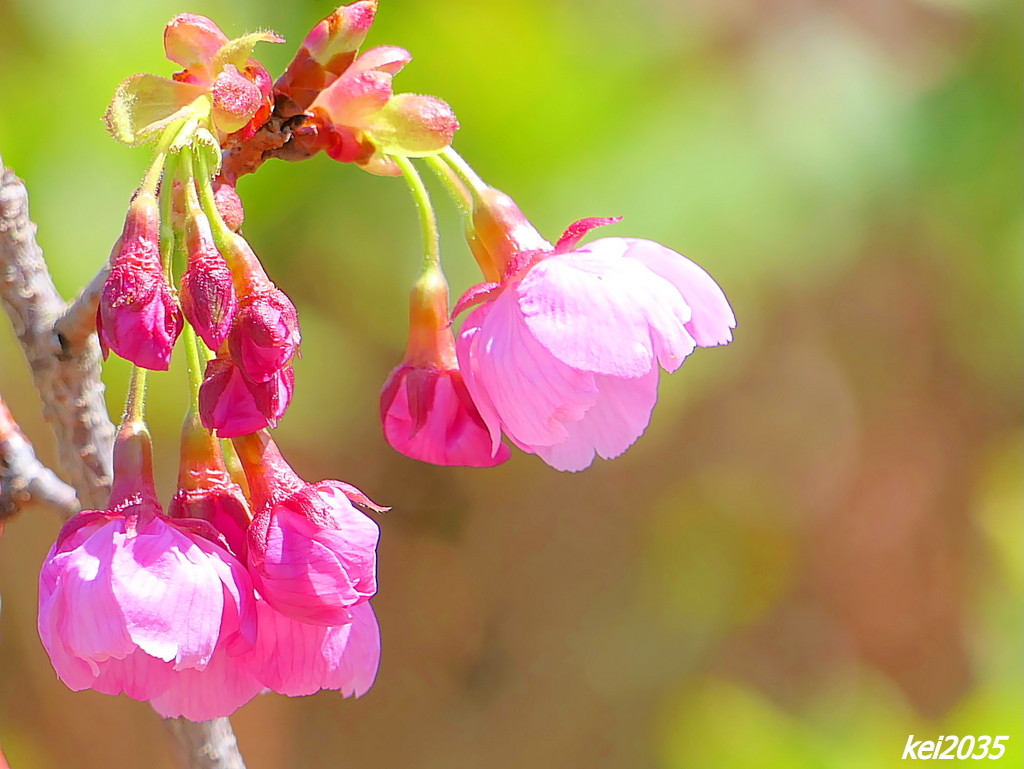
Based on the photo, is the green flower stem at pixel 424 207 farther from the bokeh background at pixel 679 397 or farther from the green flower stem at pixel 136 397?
the bokeh background at pixel 679 397

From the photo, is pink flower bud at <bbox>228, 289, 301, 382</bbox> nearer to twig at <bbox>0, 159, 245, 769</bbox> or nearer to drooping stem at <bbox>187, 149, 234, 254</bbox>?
drooping stem at <bbox>187, 149, 234, 254</bbox>

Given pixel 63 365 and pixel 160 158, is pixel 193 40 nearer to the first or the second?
pixel 160 158

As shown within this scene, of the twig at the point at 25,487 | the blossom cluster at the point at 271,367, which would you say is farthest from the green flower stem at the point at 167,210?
the twig at the point at 25,487

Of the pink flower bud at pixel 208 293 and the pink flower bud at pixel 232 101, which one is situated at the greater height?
the pink flower bud at pixel 232 101

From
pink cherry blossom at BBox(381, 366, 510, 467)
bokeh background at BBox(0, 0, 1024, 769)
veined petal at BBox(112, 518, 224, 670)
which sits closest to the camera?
veined petal at BBox(112, 518, 224, 670)

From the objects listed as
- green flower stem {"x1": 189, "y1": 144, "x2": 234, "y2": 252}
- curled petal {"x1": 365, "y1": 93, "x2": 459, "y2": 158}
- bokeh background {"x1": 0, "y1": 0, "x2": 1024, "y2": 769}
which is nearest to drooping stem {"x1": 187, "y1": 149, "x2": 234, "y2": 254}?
green flower stem {"x1": 189, "y1": 144, "x2": 234, "y2": 252}
